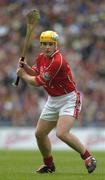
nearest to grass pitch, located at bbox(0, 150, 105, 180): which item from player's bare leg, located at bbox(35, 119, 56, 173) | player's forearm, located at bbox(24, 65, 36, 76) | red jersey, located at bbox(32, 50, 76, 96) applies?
player's bare leg, located at bbox(35, 119, 56, 173)

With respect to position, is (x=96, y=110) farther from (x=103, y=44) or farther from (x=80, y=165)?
(x=80, y=165)

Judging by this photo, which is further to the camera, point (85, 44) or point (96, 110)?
point (85, 44)

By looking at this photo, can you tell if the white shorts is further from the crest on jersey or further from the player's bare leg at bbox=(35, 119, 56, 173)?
the crest on jersey

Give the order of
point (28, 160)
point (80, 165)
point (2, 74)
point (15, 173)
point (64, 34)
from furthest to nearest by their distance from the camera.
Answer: point (64, 34) < point (2, 74) < point (28, 160) < point (80, 165) < point (15, 173)

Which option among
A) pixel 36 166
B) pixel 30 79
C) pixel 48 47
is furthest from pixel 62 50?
pixel 30 79

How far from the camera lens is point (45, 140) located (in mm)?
12625

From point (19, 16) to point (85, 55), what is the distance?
11.2 ft

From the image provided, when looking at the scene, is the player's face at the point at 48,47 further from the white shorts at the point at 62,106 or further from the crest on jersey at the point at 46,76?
the white shorts at the point at 62,106

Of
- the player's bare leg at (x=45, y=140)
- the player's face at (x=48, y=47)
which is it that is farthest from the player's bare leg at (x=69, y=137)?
the player's face at (x=48, y=47)

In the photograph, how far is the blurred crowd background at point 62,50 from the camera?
23656 mm

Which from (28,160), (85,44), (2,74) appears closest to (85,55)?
(85,44)

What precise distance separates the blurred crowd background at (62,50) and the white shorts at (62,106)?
34.0 feet

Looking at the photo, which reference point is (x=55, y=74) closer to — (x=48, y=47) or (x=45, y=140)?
(x=48, y=47)

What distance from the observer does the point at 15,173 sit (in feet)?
40.9
